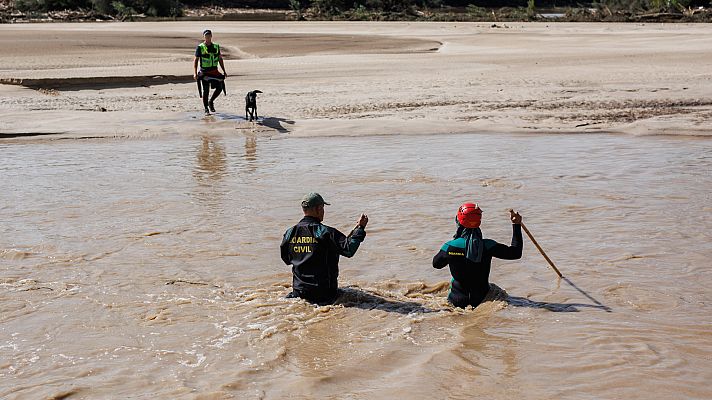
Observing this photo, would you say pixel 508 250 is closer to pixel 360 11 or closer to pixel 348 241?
pixel 348 241

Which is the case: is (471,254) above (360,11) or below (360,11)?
below

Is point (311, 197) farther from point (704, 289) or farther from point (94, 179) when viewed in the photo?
point (94, 179)

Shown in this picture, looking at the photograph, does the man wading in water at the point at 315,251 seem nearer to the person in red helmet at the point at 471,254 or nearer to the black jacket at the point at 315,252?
the black jacket at the point at 315,252

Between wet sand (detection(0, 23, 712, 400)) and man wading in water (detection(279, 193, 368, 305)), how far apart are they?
0.19 metres

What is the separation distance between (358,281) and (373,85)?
12.2 m

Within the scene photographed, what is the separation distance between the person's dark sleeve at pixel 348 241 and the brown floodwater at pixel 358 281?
489mm

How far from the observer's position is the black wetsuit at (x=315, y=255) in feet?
21.5

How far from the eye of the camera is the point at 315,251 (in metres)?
6.62

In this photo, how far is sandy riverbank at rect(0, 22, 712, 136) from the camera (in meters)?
15.6

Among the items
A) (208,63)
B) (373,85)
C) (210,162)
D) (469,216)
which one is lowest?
(210,162)

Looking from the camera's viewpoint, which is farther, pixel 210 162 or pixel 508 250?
pixel 210 162

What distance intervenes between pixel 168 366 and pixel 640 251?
4599 millimetres

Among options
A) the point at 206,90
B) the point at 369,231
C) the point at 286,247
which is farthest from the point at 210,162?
the point at 286,247

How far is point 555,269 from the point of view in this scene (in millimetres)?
7391
